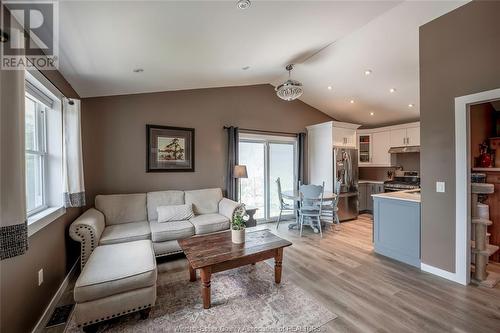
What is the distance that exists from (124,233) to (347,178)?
460cm

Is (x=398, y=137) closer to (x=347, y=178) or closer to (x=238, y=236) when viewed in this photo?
(x=347, y=178)

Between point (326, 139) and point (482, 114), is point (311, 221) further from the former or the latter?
point (482, 114)

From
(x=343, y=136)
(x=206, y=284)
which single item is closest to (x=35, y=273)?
(x=206, y=284)

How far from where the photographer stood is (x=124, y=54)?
2.29 m

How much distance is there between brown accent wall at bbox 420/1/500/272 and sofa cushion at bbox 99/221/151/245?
3635mm

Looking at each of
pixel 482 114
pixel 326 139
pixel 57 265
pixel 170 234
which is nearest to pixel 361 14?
pixel 482 114

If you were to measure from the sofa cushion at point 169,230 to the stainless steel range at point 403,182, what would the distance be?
15.9ft

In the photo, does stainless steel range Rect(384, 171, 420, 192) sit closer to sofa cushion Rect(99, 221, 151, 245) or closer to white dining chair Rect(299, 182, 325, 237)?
white dining chair Rect(299, 182, 325, 237)

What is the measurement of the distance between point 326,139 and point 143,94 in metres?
3.95

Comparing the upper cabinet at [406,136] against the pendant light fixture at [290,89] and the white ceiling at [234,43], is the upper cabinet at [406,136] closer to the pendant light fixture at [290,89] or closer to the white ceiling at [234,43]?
the white ceiling at [234,43]


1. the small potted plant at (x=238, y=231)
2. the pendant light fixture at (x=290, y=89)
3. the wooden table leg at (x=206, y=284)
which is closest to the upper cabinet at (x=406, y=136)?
the pendant light fixture at (x=290, y=89)

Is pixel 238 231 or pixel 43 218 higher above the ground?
pixel 43 218

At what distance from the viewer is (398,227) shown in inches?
118

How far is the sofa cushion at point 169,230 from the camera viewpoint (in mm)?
2896
